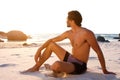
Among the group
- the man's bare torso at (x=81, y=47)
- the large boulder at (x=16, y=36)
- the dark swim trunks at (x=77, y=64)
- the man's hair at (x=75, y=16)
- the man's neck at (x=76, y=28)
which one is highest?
the man's hair at (x=75, y=16)

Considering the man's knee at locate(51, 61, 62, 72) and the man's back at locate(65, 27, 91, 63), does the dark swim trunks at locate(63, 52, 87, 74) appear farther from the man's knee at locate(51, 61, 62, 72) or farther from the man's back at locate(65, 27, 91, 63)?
the man's knee at locate(51, 61, 62, 72)

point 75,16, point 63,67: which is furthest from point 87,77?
point 75,16

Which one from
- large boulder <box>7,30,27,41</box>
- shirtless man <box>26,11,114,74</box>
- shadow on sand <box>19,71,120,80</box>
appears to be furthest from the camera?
large boulder <box>7,30,27,41</box>

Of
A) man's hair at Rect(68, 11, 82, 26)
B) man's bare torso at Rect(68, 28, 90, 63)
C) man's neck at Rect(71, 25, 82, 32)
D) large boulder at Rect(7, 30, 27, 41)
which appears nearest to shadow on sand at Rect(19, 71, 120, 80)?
man's bare torso at Rect(68, 28, 90, 63)

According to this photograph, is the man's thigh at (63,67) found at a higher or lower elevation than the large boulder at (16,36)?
higher

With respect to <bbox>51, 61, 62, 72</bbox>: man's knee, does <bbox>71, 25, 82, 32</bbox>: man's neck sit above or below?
above

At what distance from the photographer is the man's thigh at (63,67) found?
4824 millimetres

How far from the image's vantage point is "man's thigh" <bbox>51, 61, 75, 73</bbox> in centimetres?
482

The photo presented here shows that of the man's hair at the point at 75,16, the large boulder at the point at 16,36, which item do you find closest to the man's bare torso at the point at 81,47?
the man's hair at the point at 75,16

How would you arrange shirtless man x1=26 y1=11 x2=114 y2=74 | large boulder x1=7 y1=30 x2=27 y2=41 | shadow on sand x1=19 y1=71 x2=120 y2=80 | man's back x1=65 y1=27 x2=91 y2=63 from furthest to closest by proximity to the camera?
large boulder x1=7 y1=30 x2=27 y2=41 → man's back x1=65 y1=27 x2=91 y2=63 → shirtless man x1=26 y1=11 x2=114 y2=74 → shadow on sand x1=19 y1=71 x2=120 y2=80

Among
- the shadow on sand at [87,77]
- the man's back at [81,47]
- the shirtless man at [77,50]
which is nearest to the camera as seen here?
the shadow on sand at [87,77]

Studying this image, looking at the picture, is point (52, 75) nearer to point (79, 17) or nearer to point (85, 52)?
point (85, 52)

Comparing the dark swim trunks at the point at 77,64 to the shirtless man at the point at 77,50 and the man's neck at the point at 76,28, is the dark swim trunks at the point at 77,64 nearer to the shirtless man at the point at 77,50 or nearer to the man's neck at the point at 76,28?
the shirtless man at the point at 77,50

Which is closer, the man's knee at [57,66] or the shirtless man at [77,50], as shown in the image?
the man's knee at [57,66]
